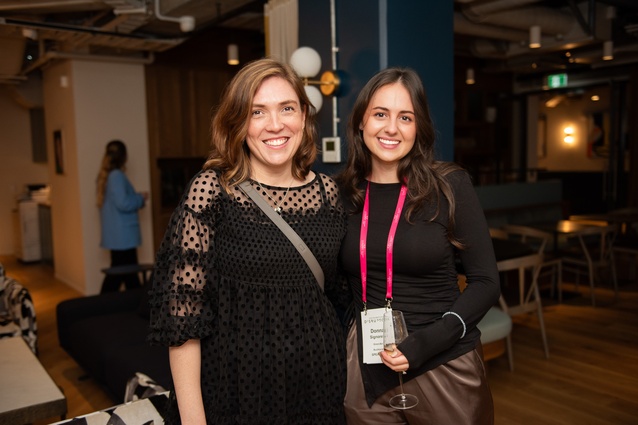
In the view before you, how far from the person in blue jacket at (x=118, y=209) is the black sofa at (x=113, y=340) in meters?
1.06

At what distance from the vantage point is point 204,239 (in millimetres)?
1423

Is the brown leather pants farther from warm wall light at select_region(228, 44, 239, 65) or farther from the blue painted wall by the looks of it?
warm wall light at select_region(228, 44, 239, 65)

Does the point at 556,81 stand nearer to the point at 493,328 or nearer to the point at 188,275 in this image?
the point at 493,328

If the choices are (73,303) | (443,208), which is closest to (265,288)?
(443,208)

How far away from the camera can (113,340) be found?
355 centimetres

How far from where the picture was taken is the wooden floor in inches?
132

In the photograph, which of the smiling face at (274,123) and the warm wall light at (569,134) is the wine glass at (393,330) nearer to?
the smiling face at (274,123)

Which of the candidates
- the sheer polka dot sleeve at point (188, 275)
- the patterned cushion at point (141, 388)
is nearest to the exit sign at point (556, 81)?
the patterned cushion at point (141, 388)

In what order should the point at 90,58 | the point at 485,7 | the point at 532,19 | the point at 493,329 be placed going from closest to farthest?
1. the point at 493,329
2. the point at 485,7
3. the point at 532,19
4. the point at 90,58

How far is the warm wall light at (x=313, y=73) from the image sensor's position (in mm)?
3119

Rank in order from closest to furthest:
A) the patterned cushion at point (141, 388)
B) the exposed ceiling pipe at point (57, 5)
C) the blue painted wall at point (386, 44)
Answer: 1. the patterned cushion at point (141, 388)
2. the blue painted wall at point (386, 44)
3. the exposed ceiling pipe at point (57, 5)

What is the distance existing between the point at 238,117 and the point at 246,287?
1.50 ft

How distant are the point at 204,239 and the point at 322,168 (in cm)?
201

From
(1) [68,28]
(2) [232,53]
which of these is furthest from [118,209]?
(2) [232,53]
